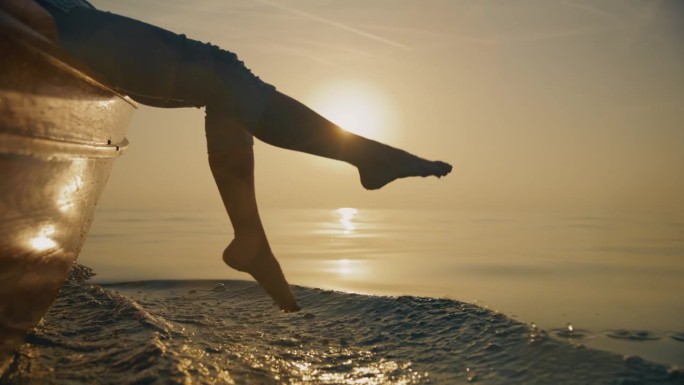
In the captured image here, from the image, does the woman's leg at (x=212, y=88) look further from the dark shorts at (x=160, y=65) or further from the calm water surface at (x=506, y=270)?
the calm water surface at (x=506, y=270)

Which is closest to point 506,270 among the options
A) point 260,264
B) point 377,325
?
point 377,325

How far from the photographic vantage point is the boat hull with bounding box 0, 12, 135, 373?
6.75ft

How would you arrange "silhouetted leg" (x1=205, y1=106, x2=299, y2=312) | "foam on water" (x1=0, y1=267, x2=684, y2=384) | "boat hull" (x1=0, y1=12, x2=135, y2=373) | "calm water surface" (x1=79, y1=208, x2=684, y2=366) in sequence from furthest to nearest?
"calm water surface" (x1=79, y1=208, x2=684, y2=366) → "silhouetted leg" (x1=205, y1=106, x2=299, y2=312) → "foam on water" (x1=0, y1=267, x2=684, y2=384) → "boat hull" (x1=0, y1=12, x2=135, y2=373)

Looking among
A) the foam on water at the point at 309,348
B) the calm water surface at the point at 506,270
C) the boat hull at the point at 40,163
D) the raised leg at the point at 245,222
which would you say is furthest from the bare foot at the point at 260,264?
the calm water surface at the point at 506,270

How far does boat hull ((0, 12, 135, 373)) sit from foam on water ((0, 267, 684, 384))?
382 millimetres

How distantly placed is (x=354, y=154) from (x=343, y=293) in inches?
92.0

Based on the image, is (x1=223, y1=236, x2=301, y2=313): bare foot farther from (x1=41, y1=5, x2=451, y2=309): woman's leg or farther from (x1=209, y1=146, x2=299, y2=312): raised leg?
(x1=41, y1=5, x2=451, y2=309): woman's leg

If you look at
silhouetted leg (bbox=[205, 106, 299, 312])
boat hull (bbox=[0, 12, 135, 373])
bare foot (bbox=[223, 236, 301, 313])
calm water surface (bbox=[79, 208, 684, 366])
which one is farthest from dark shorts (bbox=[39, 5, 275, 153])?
calm water surface (bbox=[79, 208, 684, 366])

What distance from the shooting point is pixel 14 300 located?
8.30ft

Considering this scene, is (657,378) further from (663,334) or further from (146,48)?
(146,48)

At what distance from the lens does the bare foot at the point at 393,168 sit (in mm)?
3064

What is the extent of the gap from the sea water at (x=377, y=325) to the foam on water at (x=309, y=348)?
1 cm

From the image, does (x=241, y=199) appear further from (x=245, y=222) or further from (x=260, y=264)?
(x=260, y=264)

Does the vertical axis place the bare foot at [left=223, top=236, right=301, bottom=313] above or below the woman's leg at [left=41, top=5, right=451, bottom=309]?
below
